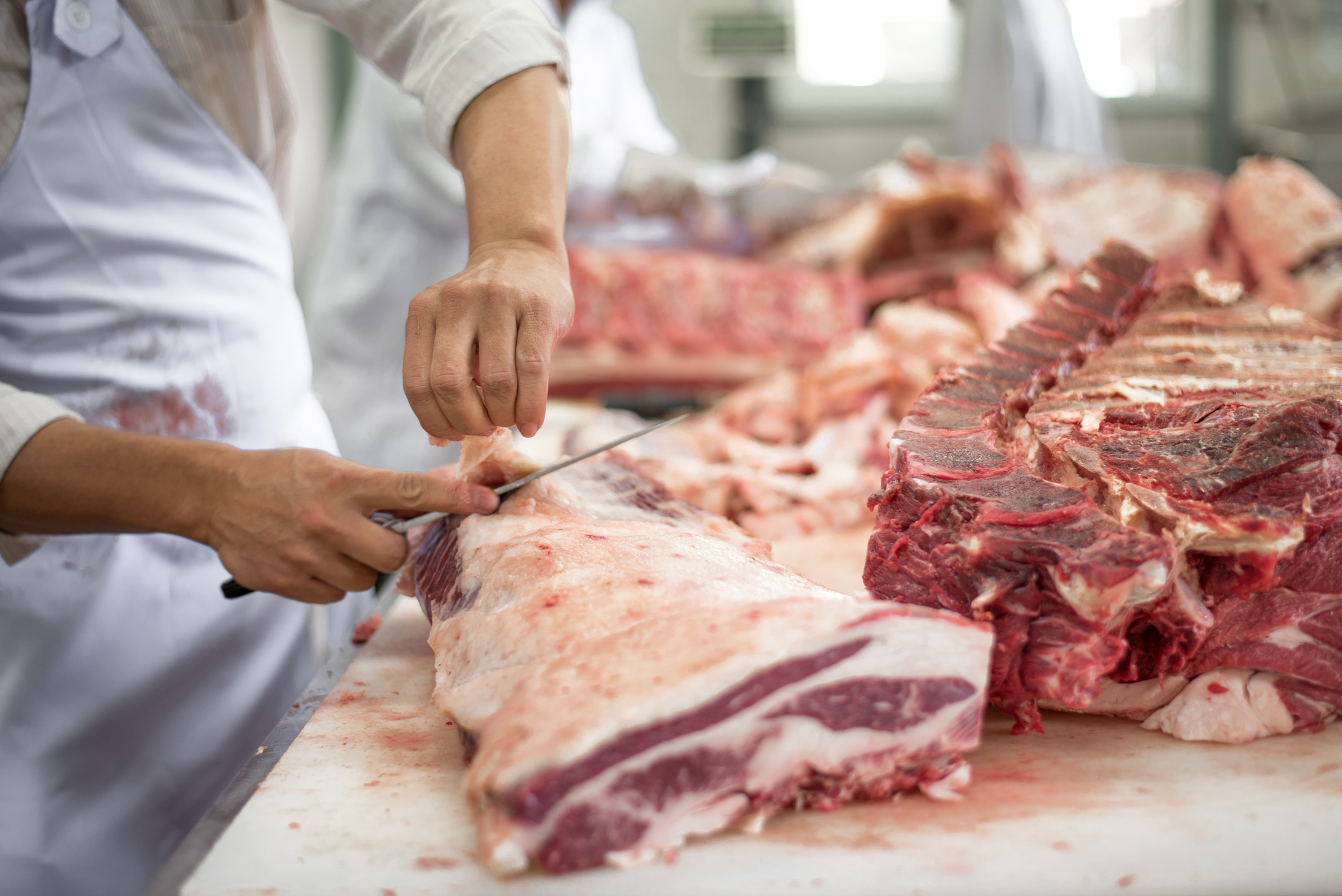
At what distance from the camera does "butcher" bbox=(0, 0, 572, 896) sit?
149cm

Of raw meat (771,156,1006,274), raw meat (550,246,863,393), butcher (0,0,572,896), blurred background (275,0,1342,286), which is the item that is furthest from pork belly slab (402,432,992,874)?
blurred background (275,0,1342,286)

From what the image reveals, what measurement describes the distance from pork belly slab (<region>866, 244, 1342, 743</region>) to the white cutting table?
0.26 ft

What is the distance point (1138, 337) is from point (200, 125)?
1965 mm

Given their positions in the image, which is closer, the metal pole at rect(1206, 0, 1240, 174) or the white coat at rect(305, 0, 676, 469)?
the white coat at rect(305, 0, 676, 469)

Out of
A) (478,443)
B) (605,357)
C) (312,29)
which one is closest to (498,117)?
(478,443)

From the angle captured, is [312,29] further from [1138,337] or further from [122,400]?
[1138,337]

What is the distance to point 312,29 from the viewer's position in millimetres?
9039

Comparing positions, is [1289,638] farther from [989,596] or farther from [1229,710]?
[989,596]

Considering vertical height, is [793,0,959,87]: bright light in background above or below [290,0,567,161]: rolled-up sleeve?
above

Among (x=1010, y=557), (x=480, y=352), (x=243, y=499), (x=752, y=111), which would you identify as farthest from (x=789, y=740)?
(x=752, y=111)

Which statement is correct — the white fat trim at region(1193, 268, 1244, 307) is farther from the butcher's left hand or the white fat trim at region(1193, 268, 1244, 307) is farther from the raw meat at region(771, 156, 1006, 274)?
the raw meat at region(771, 156, 1006, 274)

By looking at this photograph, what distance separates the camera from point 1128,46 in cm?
1049

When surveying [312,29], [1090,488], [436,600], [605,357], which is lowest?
[605,357]

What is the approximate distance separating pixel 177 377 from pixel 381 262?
6.95 ft
